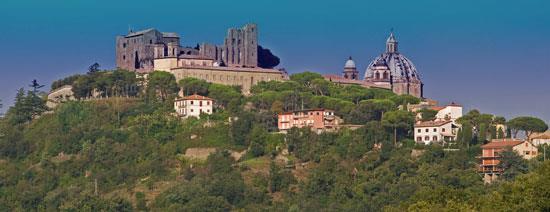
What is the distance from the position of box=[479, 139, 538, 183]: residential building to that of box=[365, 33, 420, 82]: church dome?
25.1 meters

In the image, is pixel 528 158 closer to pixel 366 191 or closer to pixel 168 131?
pixel 366 191

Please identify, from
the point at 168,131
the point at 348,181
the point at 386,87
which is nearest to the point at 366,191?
the point at 348,181

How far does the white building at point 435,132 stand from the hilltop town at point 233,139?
0.08 metres

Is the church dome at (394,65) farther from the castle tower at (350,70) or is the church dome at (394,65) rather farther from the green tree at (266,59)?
the green tree at (266,59)

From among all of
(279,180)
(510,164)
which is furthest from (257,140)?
(510,164)

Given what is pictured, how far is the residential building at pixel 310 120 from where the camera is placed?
335 feet

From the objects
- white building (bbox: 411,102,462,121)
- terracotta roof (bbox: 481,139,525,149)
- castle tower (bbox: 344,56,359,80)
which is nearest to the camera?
terracotta roof (bbox: 481,139,525,149)

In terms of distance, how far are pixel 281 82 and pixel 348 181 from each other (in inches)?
701

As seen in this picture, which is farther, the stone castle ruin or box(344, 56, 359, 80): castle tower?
box(344, 56, 359, 80): castle tower

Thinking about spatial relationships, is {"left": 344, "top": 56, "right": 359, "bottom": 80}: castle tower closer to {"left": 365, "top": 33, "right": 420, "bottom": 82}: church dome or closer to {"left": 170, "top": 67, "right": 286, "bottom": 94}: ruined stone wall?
{"left": 365, "top": 33, "right": 420, "bottom": 82}: church dome

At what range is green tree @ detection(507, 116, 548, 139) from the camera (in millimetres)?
101875

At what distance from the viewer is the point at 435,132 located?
99938mm

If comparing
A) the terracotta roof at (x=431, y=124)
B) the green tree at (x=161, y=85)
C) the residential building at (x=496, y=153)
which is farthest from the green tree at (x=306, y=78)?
the residential building at (x=496, y=153)

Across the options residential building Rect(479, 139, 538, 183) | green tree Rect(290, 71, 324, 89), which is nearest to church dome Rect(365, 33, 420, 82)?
green tree Rect(290, 71, 324, 89)
